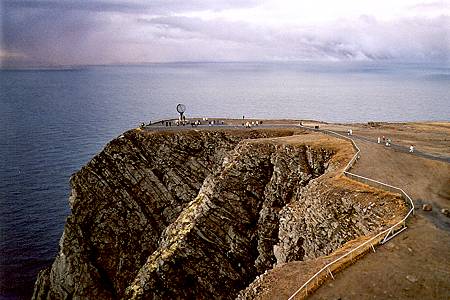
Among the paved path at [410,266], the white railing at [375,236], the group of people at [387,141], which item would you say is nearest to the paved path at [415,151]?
the group of people at [387,141]

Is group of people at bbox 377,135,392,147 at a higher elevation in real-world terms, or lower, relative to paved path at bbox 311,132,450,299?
higher

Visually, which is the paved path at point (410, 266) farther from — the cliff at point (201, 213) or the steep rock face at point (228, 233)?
the steep rock face at point (228, 233)

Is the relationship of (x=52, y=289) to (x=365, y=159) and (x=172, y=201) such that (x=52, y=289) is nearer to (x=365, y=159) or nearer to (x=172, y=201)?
(x=172, y=201)

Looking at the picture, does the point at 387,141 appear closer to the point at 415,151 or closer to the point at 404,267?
the point at 415,151

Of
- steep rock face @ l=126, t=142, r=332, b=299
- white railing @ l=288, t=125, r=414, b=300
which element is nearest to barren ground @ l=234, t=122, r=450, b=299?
white railing @ l=288, t=125, r=414, b=300

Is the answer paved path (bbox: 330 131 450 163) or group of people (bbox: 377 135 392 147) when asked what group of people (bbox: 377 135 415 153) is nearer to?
group of people (bbox: 377 135 392 147)
